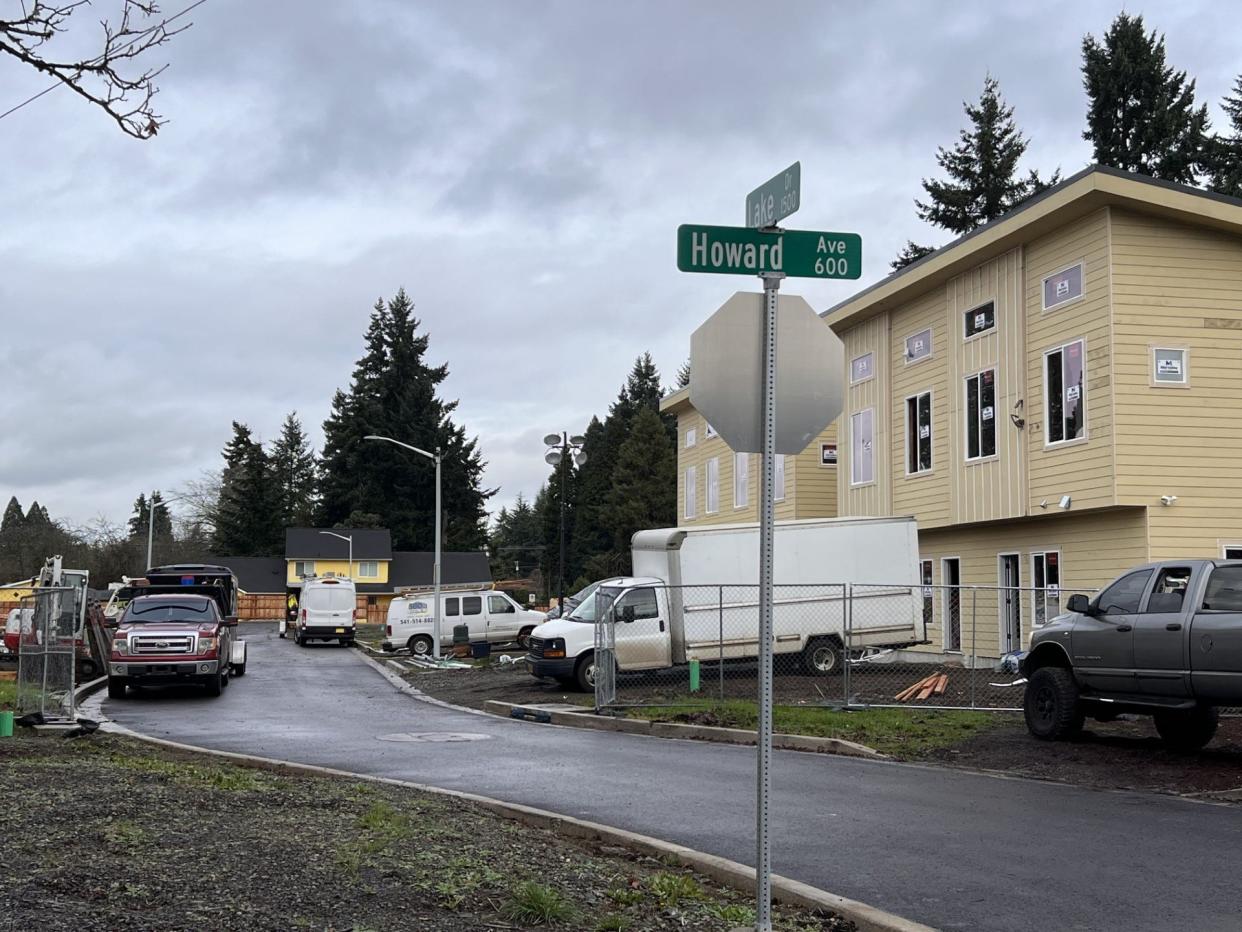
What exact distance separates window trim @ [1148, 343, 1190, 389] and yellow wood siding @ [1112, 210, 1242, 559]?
3 cm

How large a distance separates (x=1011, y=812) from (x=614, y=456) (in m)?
93.9

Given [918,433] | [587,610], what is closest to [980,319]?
[918,433]

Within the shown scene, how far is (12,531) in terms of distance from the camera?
84375mm

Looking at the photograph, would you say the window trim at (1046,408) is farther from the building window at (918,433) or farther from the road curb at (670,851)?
the road curb at (670,851)

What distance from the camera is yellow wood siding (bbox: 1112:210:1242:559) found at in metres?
21.4

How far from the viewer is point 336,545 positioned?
87875 millimetres

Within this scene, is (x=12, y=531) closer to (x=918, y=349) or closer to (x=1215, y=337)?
(x=918, y=349)

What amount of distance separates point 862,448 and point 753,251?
84.1 ft

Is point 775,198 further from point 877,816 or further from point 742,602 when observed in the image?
point 742,602

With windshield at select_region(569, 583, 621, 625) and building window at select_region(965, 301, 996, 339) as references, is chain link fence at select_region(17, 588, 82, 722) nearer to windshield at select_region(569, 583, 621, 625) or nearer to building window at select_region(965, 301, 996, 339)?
windshield at select_region(569, 583, 621, 625)

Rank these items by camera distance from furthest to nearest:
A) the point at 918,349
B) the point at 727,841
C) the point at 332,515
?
the point at 332,515, the point at 918,349, the point at 727,841

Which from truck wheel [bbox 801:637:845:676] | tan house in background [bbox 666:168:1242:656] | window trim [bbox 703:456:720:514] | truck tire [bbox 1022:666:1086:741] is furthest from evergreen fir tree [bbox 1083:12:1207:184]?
truck tire [bbox 1022:666:1086:741]

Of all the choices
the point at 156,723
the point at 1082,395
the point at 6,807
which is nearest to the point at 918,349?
the point at 1082,395

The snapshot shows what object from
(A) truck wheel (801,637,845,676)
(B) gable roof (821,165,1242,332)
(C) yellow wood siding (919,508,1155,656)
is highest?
(B) gable roof (821,165,1242,332)
